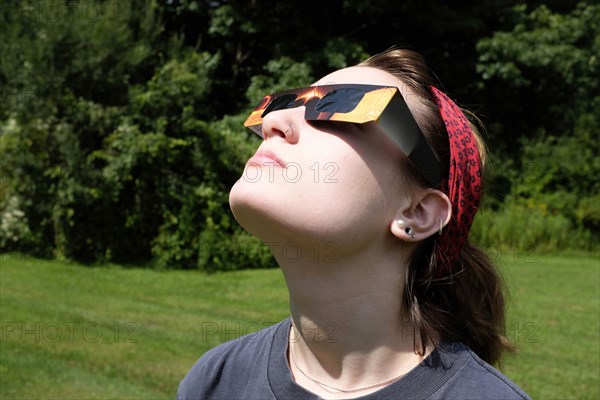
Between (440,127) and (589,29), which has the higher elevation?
(440,127)

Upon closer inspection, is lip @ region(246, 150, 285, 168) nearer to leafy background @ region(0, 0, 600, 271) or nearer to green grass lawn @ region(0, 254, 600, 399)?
green grass lawn @ region(0, 254, 600, 399)

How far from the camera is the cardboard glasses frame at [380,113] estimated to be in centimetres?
168

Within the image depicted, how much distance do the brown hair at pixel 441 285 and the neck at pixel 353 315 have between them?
0.24 feet

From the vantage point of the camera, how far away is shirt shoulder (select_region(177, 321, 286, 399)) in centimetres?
190

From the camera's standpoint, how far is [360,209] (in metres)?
1.65

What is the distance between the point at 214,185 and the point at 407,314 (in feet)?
30.0

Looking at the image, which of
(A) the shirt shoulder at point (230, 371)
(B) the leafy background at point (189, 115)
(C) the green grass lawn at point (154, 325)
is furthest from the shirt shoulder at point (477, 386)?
(B) the leafy background at point (189, 115)

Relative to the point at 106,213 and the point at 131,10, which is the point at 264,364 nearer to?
the point at 106,213

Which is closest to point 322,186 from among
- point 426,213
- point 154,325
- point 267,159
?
point 267,159

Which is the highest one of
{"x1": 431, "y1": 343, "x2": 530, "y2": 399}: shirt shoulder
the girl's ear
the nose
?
the nose

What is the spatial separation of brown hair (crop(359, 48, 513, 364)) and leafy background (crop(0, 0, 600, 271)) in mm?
6103

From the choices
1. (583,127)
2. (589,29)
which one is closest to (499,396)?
(583,127)

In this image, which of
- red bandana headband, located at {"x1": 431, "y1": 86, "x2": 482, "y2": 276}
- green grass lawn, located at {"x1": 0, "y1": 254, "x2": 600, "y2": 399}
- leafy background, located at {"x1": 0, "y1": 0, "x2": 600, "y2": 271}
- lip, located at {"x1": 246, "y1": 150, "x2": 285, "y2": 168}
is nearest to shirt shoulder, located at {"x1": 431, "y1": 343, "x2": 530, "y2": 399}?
red bandana headband, located at {"x1": 431, "y1": 86, "x2": 482, "y2": 276}

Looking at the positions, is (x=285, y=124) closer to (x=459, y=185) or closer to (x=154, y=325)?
(x=459, y=185)
